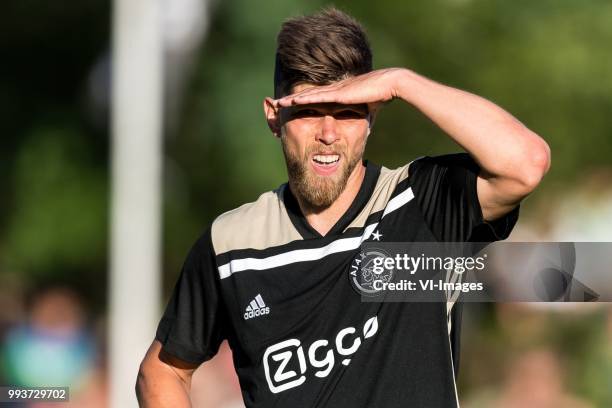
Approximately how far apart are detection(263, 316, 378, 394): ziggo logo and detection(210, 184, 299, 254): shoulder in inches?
15.2

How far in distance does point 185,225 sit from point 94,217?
97 centimetres

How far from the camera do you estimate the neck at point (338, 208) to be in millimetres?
3697

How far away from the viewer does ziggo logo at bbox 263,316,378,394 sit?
11.3 ft

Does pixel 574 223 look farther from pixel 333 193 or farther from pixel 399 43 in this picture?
pixel 399 43

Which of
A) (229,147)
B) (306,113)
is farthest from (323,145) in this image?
(229,147)

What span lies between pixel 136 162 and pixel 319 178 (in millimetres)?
7390

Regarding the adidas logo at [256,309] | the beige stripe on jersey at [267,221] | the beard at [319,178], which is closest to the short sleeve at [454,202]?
the beige stripe on jersey at [267,221]

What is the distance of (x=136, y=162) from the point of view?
427 inches

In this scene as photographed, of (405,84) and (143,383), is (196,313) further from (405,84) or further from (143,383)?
(405,84)

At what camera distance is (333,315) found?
137 inches

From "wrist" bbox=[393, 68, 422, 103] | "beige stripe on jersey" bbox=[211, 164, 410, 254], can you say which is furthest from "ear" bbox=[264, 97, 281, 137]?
"wrist" bbox=[393, 68, 422, 103]

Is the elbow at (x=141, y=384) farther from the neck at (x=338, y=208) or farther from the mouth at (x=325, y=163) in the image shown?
the mouth at (x=325, y=163)

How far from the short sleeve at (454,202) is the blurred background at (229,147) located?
269 centimetres

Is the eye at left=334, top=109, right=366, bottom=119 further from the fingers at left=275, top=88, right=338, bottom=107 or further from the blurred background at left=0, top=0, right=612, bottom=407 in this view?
the blurred background at left=0, top=0, right=612, bottom=407
